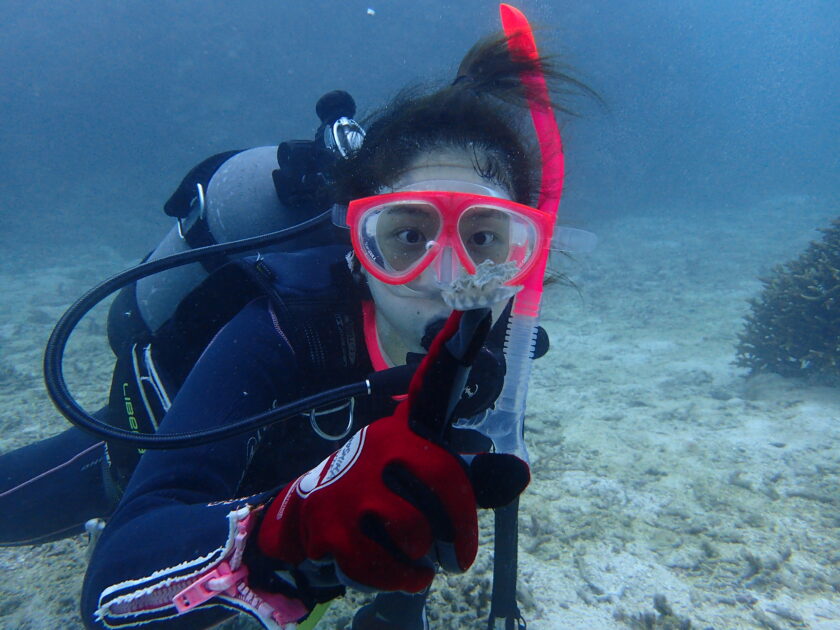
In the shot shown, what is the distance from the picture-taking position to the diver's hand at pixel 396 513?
0.84 m

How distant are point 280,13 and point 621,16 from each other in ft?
72.5

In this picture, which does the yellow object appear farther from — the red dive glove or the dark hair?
the dark hair

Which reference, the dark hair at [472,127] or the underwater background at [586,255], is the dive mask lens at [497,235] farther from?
the underwater background at [586,255]

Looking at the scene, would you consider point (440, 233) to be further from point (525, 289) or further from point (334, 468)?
point (334, 468)

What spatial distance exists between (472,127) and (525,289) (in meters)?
0.83

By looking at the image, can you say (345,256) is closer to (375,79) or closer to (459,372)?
(459,372)

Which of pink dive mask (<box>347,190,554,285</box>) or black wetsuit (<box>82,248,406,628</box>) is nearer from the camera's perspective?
black wetsuit (<box>82,248,406,628</box>)

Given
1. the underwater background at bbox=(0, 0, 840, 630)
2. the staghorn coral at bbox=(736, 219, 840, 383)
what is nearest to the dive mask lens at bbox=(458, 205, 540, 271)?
the underwater background at bbox=(0, 0, 840, 630)

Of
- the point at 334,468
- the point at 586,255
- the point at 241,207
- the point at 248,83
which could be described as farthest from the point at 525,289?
the point at 248,83

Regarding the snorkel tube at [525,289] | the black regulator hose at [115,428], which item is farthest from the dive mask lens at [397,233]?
the black regulator hose at [115,428]

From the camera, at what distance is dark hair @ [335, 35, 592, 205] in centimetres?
209

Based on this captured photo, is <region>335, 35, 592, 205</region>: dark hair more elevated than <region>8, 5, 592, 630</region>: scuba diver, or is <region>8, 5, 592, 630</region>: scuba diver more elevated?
<region>335, 35, 592, 205</region>: dark hair

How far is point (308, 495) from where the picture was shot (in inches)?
39.3

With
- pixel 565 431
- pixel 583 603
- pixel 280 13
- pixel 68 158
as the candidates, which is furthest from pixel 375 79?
pixel 583 603
